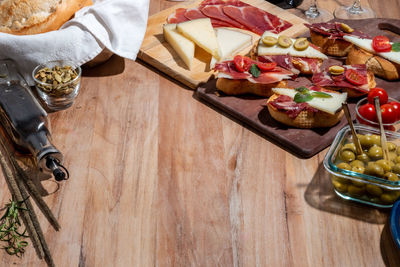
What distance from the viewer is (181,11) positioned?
2791 mm

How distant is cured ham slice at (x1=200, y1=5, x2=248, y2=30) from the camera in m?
2.74

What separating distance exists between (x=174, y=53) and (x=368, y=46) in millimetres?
939

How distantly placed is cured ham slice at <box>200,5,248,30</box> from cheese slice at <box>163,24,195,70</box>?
0.91 feet

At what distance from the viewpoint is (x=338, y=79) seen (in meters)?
2.21

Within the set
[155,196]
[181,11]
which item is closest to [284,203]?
[155,196]

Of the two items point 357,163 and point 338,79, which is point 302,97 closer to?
point 338,79

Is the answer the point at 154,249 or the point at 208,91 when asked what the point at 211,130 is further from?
the point at 154,249

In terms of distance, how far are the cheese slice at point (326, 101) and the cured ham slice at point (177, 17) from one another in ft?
2.79

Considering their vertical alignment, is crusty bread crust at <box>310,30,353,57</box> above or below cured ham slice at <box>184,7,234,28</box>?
above

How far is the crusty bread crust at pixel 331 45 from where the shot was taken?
2.48 metres

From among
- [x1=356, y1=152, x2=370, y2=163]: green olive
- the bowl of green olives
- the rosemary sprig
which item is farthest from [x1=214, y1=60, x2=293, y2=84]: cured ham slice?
the rosemary sprig

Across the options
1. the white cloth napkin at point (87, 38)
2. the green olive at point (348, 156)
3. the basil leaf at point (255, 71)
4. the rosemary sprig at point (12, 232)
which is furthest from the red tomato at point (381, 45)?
the rosemary sprig at point (12, 232)

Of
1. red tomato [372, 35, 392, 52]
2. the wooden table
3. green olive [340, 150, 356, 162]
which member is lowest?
the wooden table

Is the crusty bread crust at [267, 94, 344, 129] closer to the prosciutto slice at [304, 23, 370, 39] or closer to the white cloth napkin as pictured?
the prosciutto slice at [304, 23, 370, 39]
